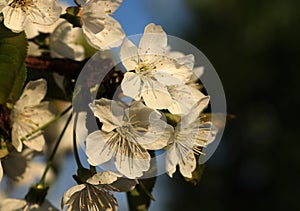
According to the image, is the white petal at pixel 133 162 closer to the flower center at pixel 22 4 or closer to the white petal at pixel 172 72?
the white petal at pixel 172 72

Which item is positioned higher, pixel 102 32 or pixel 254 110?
pixel 102 32

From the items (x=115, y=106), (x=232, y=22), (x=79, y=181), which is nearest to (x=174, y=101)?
(x=115, y=106)

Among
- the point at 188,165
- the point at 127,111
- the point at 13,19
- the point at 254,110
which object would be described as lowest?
the point at 254,110

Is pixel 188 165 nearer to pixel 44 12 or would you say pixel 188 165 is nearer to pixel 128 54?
pixel 128 54

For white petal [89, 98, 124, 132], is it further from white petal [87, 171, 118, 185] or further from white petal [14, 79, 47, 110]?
white petal [14, 79, 47, 110]

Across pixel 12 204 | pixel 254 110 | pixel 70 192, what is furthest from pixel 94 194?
pixel 254 110

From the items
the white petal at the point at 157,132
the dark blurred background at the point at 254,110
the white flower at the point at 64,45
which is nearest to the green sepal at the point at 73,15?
the white flower at the point at 64,45
